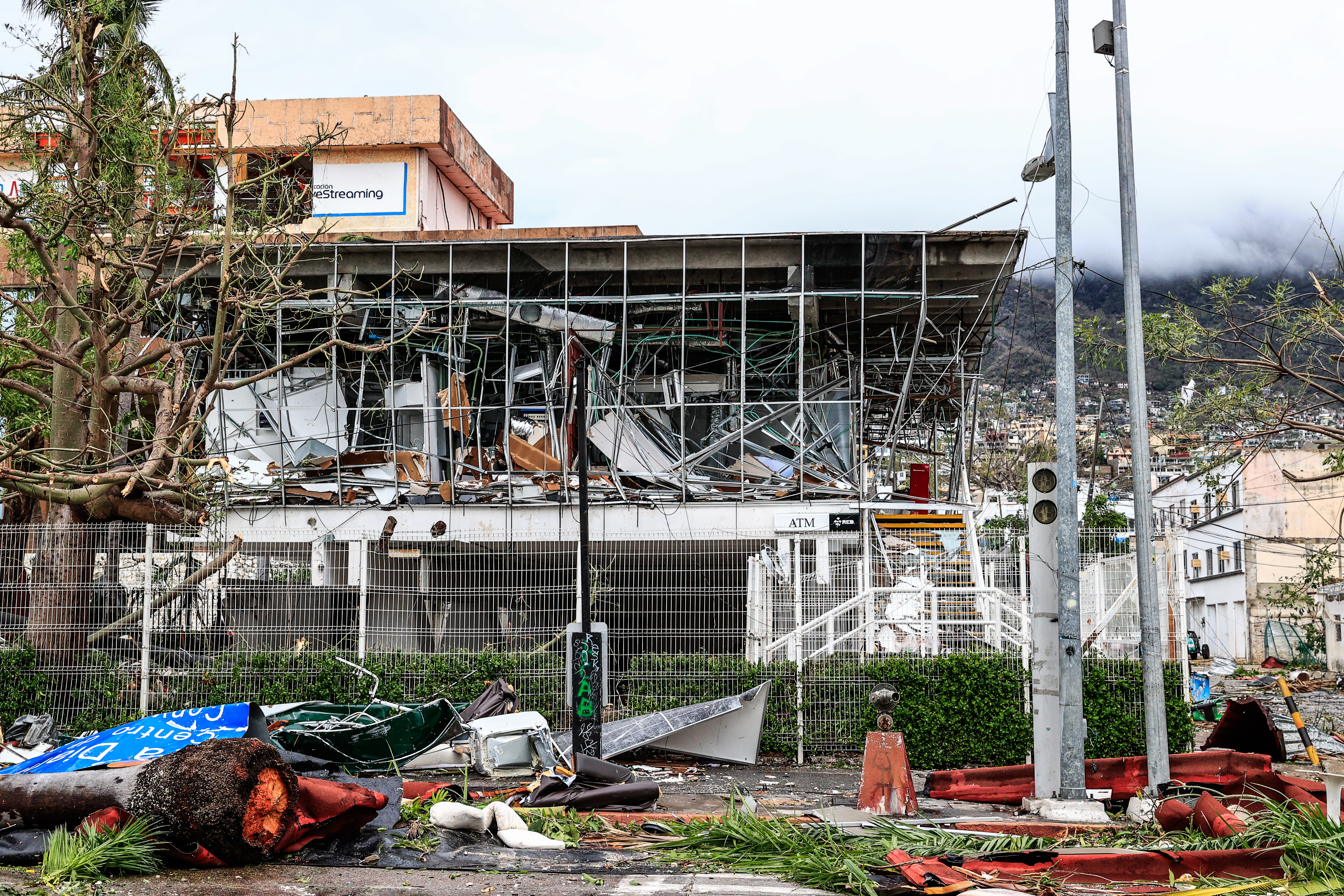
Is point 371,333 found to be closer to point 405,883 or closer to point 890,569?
point 890,569

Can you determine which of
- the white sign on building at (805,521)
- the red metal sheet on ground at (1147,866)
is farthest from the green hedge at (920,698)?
the white sign on building at (805,521)

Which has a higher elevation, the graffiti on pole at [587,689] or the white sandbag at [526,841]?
the graffiti on pole at [587,689]

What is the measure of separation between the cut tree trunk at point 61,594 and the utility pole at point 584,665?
19.8 ft

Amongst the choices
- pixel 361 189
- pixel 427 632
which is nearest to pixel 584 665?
pixel 427 632

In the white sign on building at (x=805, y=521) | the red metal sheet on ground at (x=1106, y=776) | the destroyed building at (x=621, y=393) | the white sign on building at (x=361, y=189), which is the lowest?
the red metal sheet on ground at (x=1106, y=776)

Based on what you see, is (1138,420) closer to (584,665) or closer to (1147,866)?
(1147,866)

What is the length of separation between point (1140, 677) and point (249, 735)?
9.11 meters

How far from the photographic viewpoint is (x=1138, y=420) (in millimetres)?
9984

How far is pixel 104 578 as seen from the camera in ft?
42.1

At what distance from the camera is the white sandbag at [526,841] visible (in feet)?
25.3

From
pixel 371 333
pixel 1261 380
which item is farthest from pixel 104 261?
pixel 1261 380

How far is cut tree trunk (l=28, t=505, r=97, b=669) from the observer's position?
12.7m

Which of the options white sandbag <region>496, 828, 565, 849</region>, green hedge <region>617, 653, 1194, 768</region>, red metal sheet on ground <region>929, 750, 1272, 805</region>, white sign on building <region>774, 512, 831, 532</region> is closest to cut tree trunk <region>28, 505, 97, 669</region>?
green hedge <region>617, 653, 1194, 768</region>

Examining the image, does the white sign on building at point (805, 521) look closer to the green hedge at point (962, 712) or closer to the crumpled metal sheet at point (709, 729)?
the green hedge at point (962, 712)
